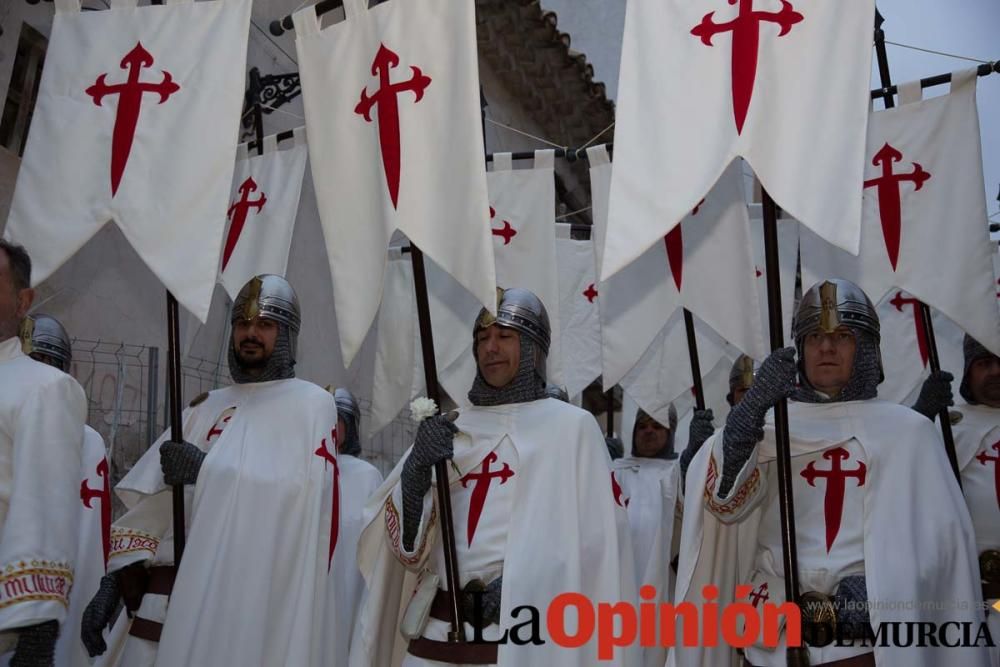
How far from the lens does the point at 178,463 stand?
4.07 metres

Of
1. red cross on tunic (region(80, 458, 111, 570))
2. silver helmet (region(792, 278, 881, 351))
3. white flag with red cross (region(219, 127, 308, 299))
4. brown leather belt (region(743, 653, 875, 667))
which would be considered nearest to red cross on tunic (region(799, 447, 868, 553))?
brown leather belt (region(743, 653, 875, 667))

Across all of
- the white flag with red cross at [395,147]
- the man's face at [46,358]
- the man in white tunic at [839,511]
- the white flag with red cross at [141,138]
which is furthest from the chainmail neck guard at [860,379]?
the man's face at [46,358]

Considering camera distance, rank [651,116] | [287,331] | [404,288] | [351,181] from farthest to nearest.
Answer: [404,288]
[287,331]
[351,181]
[651,116]

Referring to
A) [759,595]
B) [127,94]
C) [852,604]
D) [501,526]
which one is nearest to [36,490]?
[501,526]

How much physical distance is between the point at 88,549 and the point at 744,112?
151 inches

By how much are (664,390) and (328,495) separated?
2.75 meters

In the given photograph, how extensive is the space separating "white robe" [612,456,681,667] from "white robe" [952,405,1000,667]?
1492 mm

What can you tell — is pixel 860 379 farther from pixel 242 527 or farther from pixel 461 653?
pixel 242 527

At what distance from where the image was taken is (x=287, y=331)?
15.4ft

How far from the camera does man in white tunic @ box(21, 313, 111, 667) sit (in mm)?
4758

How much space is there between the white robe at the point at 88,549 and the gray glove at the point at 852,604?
353 centimetres

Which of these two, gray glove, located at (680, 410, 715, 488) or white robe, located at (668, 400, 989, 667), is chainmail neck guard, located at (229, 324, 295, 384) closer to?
white robe, located at (668, 400, 989, 667)

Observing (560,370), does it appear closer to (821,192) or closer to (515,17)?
(821,192)

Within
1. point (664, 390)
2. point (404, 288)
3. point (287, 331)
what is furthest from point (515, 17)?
point (287, 331)
